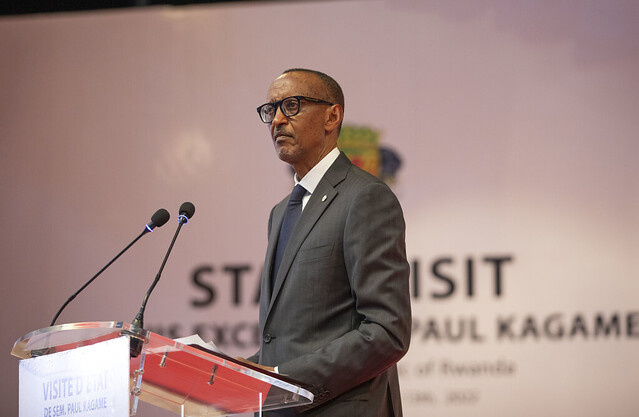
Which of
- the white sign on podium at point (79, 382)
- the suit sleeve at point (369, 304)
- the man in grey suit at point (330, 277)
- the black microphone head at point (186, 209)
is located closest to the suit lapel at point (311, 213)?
the man in grey suit at point (330, 277)

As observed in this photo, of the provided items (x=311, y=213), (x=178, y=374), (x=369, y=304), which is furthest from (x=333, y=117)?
(x=178, y=374)

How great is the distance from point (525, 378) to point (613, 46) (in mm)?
2099

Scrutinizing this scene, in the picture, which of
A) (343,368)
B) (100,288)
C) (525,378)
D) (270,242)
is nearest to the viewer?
(343,368)

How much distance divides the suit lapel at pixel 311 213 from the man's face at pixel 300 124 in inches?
3.6

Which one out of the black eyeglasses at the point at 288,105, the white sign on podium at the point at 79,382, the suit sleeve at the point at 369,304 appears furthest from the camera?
the black eyeglasses at the point at 288,105

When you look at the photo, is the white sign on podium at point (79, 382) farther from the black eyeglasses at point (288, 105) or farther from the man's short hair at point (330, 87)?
the man's short hair at point (330, 87)

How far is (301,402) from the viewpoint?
6.70 feet

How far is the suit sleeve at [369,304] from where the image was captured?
2.15 metres

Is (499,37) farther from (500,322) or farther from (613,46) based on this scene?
(500,322)

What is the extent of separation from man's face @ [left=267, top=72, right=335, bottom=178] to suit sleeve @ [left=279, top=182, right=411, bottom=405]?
27cm

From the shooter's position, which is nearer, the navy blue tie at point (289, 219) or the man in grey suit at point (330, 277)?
the man in grey suit at point (330, 277)

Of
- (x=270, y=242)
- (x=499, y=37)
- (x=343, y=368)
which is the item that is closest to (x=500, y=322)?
(x=499, y=37)

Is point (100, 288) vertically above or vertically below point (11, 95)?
below

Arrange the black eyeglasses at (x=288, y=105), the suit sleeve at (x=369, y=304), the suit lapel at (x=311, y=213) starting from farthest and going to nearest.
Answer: the black eyeglasses at (x=288, y=105), the suit lapel at (x=311, y=213), the suit sleeve at (x=369, y=304)
